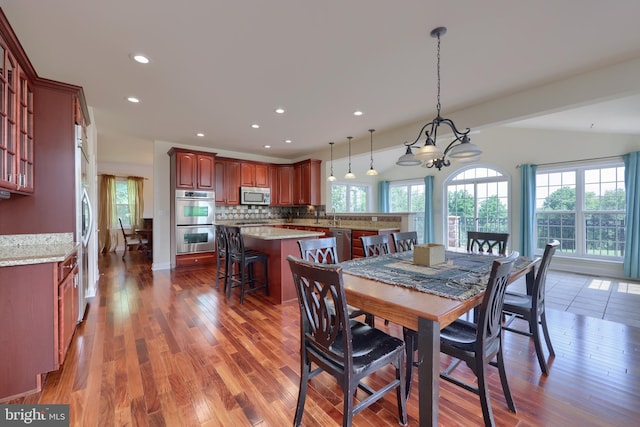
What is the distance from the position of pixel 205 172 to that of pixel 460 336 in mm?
5421

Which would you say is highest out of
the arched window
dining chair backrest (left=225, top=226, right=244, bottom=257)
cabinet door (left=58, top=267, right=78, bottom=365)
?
the arched window

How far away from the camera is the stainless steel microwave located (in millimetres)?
6332

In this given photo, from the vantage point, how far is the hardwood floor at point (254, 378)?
1553 millimetres

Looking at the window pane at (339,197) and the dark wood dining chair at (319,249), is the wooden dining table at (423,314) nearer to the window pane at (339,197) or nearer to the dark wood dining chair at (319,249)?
the dark wood dining chair at (319,249)

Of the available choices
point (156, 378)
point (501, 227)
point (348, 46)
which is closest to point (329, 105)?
point (348, 46)

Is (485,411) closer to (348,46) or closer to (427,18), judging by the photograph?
(427,18)

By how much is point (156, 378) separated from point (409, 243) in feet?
8.82

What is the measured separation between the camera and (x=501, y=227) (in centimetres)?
613

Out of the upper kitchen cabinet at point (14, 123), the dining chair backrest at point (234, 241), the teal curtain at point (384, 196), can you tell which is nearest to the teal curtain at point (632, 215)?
the teal curtain at point (384, 196)

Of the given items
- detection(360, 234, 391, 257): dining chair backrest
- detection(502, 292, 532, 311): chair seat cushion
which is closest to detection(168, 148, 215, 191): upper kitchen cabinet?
detection(360, 234, 391, 257): dining chair backrest

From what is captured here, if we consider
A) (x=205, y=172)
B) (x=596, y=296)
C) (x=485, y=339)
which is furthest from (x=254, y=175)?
(x=596, y=296)

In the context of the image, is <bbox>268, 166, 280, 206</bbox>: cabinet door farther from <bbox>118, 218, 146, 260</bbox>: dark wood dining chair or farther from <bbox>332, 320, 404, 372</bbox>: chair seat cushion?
<bbox>332, 320, 404, 372</bbox>: chair seat cushion

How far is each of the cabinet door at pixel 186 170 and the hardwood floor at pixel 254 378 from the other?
9.48ft

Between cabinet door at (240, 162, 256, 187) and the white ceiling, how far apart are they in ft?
8.19
